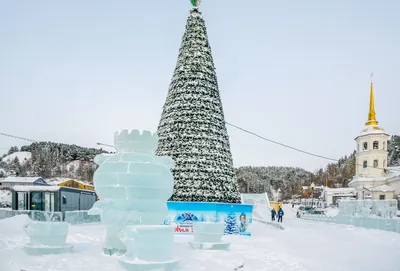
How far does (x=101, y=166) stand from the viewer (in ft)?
27.5

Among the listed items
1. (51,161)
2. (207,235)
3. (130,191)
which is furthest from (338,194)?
(51,161)

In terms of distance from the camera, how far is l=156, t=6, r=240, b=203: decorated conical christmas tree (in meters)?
16.3

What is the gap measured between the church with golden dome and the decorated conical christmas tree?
26.9 m

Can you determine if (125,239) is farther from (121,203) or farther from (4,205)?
(4,205)

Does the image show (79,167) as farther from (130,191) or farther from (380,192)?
(130,191)

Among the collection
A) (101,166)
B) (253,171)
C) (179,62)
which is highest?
(179,62)

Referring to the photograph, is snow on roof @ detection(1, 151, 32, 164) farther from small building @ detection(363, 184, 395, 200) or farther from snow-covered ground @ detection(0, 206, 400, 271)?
snow-covered ground @ detection(0, 206, 400, 271)

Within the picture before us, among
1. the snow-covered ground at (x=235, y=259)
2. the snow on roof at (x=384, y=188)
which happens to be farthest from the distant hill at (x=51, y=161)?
the snow-covered ground at (x=235, y=259)

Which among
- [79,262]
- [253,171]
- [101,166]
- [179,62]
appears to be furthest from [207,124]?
[253,171]

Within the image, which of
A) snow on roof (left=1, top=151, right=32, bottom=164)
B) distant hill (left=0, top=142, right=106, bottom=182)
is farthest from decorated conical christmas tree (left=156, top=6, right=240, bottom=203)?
snow on roof (left=1, top=151, right=32, bottom=164)

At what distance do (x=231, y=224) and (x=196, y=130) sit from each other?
4.36 meters

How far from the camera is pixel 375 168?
130ft

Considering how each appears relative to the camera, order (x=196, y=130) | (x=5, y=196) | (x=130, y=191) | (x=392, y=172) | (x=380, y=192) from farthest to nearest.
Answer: (x=392, y=172) → (x=380, y=192) → (x=5, y=196) → (x=196, y=130) → (x=130, y=191)

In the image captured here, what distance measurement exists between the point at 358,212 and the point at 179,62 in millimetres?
16168
